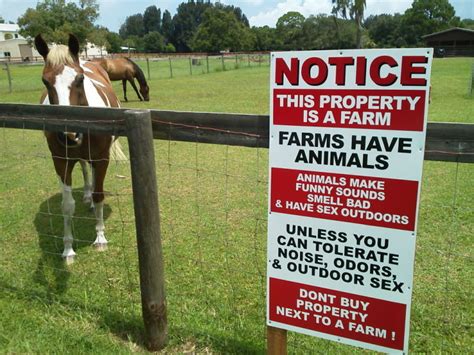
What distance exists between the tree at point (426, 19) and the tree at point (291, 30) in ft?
67.4

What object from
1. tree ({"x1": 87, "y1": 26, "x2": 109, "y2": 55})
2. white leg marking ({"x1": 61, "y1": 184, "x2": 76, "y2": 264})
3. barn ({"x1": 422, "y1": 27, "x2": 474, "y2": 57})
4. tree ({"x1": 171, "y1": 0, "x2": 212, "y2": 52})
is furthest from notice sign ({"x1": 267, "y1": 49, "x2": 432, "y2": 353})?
tree ({"x1": 171, "y1": 0, "x2": 212, "y2": 52})

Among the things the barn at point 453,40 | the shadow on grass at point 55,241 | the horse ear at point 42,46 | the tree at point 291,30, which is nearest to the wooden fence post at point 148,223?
the shadow on grass at point 55,241

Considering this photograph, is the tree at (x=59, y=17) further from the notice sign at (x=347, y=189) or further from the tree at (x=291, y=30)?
the notice sign at (x=347, y=189)

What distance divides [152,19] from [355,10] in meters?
103

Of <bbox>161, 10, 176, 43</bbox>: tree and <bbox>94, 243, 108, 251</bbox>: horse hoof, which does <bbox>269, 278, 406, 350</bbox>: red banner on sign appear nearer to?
<bbox>94, 243, 108, 251</bbox>: horse hoof

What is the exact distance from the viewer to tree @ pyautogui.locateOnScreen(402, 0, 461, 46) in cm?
8175

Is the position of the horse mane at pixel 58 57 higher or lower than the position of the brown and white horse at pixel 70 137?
higher

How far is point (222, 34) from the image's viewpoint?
88.2 metres

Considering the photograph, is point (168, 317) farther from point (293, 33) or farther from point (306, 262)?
point (293, 33)

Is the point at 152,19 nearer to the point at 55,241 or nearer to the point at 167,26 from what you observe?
the point at 167,26

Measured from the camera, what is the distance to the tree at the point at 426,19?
81.8m

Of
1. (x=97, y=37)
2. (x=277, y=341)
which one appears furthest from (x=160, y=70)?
(x=277, y=341)

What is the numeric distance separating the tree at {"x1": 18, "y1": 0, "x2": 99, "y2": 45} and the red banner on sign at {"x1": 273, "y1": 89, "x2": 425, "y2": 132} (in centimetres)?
6624

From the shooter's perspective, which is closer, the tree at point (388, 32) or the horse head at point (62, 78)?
the horse head at point (62, 78)
